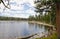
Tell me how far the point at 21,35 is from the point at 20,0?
0.65 meters

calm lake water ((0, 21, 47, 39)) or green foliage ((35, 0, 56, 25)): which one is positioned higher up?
green foliage ((35, 0, 56, 25))

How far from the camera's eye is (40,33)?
2.38 m

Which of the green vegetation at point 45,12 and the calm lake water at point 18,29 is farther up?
the green vegetation at point 45,12

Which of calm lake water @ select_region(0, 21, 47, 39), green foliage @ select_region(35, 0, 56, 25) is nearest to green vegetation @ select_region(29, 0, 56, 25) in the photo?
green foliage @ select_region(35, 0, 56, 25)

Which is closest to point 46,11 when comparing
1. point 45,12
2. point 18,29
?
point 45,12

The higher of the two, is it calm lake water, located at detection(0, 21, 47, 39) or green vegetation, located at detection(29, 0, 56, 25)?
green vegetation, located at detection(29, 0, 56, 25)

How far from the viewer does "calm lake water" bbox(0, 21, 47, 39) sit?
2287 mm

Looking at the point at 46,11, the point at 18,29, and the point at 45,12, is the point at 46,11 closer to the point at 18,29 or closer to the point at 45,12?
the point at 45,12

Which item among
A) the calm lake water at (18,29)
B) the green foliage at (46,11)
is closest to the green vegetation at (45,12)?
the green foliage at (46,11)

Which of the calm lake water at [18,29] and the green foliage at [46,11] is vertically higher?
the green foliage at [46,11]

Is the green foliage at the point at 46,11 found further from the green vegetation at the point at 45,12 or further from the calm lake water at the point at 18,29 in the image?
the calm lake water at the point at 18,29

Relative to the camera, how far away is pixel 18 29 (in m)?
2.39

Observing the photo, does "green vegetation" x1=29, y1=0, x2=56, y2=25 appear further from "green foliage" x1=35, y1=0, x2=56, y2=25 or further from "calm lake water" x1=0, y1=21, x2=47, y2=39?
"calm lake water" x1=0, y1=21, x2=47, y2=39

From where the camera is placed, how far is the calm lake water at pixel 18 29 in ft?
7.50
